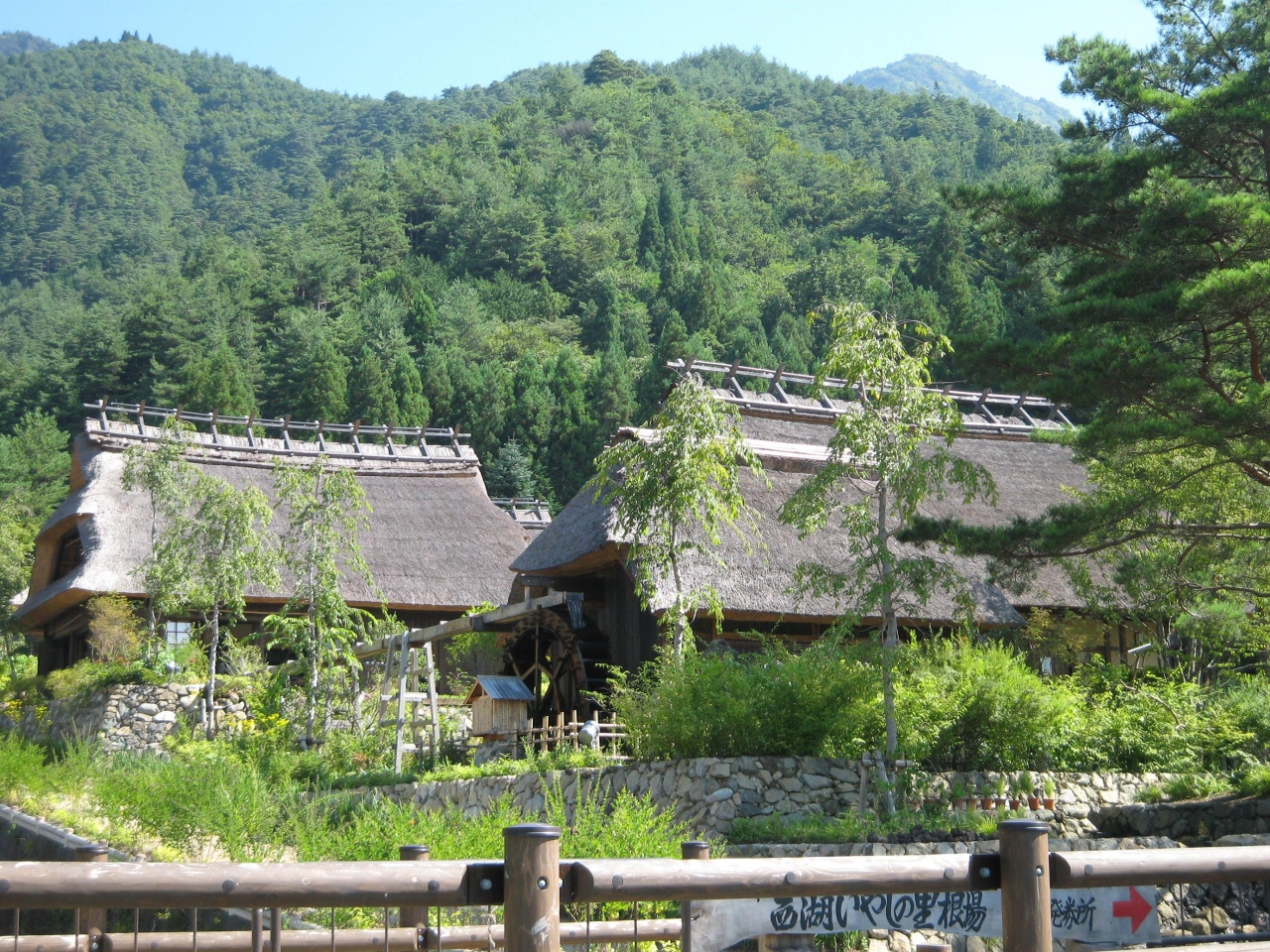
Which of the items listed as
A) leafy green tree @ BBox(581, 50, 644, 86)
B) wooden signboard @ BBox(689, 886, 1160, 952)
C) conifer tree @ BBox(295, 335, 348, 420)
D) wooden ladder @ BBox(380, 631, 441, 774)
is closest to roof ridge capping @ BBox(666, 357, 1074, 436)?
wooden ladder @ BBox(380, 631, 441, 774)

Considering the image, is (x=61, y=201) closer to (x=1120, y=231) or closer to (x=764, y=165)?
(x=764, y=165)

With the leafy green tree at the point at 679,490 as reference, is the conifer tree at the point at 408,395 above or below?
above

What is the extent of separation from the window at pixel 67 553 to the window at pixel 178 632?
3771 mm

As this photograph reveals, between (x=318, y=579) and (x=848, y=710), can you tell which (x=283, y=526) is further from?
(x=848, y=710)

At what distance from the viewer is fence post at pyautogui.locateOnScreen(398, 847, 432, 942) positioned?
4754 millimetres

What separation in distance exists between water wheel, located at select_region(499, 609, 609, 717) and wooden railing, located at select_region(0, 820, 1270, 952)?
12869 mm

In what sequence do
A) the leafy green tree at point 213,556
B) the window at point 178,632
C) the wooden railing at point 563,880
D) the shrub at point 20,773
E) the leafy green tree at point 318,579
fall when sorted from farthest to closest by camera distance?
the window at point 178,632
the leafy green tree at point 213,556
the leafy green tree at point 318,579
the shrub at point 20,773
the wooden railing at point 563,880

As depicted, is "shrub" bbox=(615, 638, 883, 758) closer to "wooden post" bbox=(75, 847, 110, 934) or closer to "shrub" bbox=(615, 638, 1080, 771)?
"shrub" bbox=(615, 638, 1080, 771)

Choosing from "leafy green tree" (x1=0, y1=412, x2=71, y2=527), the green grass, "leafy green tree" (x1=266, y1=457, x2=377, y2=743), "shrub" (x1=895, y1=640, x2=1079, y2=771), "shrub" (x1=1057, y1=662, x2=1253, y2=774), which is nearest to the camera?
the green grass

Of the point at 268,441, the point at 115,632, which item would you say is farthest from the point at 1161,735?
the point at 268,441

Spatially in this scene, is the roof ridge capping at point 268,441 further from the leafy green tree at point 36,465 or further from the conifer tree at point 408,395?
the conifer tree at point 408,395

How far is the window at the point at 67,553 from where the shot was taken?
2603 cm

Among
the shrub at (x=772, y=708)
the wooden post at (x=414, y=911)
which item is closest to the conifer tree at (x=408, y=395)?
the shrub at (x=772, y=708)

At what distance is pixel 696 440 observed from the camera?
14.6 metres
